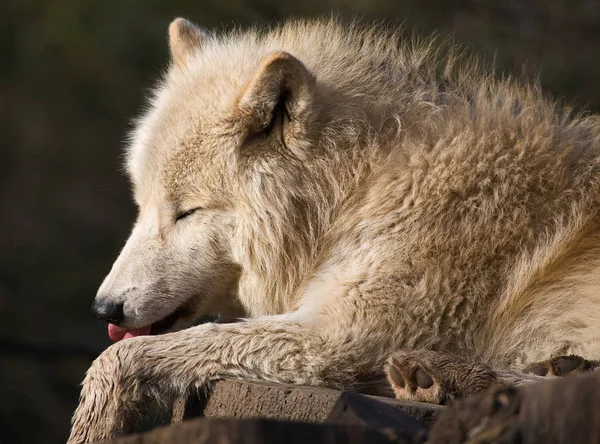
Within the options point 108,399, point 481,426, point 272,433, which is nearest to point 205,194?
point 108,399

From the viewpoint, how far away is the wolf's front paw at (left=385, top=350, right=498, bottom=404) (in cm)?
313

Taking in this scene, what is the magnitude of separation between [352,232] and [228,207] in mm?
538

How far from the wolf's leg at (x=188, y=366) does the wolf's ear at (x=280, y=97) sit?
89 cm

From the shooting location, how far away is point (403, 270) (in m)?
3.50

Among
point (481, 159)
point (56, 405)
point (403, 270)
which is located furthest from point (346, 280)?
point (56, 405)

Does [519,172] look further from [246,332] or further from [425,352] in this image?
[246,332]

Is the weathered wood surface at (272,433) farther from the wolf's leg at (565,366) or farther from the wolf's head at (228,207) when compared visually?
the wolf's head at (228,207)

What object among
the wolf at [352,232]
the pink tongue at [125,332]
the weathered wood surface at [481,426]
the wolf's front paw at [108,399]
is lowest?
the wolf's front paw at [108,399]

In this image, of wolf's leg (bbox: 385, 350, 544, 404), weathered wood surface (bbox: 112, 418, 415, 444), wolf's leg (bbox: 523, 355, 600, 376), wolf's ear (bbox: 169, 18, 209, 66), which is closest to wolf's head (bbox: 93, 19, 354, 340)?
wolf's ear (bbox: 169, 18, 209, 66)

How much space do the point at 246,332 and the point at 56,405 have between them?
612 cm

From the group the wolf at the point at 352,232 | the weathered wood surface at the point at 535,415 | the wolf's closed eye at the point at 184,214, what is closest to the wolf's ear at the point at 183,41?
the wolf at the point at 352,232

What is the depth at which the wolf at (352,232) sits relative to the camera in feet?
11.2

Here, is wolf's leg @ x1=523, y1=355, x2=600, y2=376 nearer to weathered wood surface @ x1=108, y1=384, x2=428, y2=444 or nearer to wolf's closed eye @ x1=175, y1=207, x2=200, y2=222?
weathered wood surface @ x1=108, y1=384, x2=428, y2=444

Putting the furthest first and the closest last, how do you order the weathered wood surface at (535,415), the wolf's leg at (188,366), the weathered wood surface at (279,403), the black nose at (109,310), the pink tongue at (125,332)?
the pink tongue at (125,332) → the black nose at (109,310) → the wolf's leg at (188,366) → the weathered wood surface at (279,403) → the weathered wood surface at (535,415)
